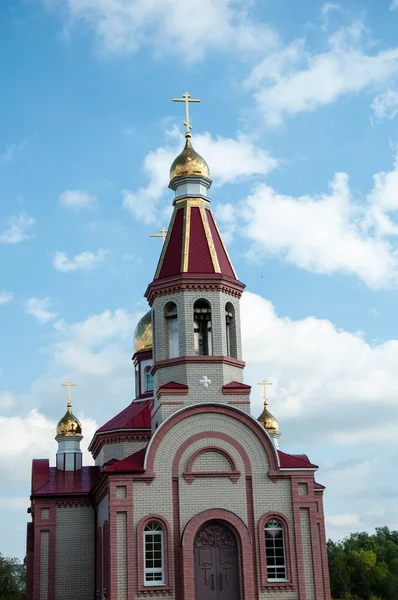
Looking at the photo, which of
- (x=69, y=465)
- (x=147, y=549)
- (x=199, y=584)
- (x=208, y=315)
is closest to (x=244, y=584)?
(x=199, y=584)

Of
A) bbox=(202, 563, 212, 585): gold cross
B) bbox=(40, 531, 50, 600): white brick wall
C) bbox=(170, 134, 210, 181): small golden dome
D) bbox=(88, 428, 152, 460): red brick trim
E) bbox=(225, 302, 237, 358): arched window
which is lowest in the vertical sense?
bbox=(202, 563, 212, 585): gold cross

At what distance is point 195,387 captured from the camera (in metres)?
21.2

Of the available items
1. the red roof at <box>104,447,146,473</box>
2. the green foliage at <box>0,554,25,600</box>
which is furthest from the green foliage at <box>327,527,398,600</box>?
the red roof at <box>104,447,146,473</box>

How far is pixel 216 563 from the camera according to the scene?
65.2 ft

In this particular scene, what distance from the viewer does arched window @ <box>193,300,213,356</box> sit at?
72.7ft

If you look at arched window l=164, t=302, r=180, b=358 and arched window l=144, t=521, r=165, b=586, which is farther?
arched window l=164, t=302, r=180, b=358

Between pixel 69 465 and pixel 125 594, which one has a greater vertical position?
pixel 69 465

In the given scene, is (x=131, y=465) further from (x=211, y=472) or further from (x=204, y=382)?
(x=204, y=382)

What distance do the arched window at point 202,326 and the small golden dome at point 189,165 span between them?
162 inches

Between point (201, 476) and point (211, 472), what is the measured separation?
0.90 ft

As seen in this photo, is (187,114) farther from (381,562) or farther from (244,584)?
(381,562)

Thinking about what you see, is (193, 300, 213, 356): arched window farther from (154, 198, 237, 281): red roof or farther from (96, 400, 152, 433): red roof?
(96, 400, 152, 433): red roof

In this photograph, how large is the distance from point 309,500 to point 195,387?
414 centimetres

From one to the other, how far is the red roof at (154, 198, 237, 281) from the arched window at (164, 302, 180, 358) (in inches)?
34.5
